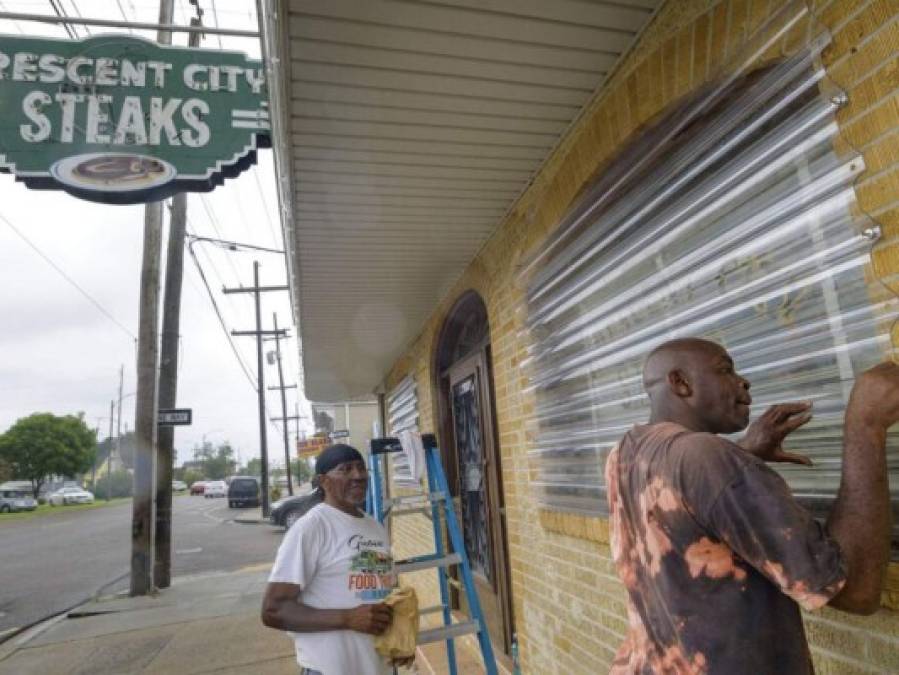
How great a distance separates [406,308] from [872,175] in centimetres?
441

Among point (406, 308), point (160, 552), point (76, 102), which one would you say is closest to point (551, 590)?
point (406, 308)

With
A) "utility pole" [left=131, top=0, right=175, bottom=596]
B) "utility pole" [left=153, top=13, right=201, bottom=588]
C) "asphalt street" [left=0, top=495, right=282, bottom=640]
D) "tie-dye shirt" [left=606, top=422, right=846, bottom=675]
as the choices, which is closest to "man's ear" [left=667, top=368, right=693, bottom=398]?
"tie-dye shirt" [left=606, top=422, right=846, bottom=675]

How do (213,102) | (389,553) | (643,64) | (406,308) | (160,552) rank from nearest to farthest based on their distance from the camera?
(643,64) → (389,553) → (213,102) → (406,308) → (160,552)

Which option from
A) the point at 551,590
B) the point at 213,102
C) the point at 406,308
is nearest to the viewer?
the point at 551,590

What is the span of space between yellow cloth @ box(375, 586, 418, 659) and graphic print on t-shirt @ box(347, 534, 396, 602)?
59 mm

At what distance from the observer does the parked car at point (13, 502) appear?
38.1 m

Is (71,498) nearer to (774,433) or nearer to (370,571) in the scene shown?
(370,571)

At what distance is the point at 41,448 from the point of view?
47469 mm

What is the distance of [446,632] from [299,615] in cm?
133

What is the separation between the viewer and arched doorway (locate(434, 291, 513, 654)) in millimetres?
4680

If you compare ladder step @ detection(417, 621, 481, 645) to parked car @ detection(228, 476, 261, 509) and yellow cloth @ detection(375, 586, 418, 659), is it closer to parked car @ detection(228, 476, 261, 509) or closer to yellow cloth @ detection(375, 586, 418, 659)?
yellow cloth @ detection(375, 586, 418, 659)

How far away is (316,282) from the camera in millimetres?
4645

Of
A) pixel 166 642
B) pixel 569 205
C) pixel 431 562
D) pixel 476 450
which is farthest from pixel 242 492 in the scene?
pixel 569 205

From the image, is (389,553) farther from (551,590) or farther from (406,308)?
(406,308)
